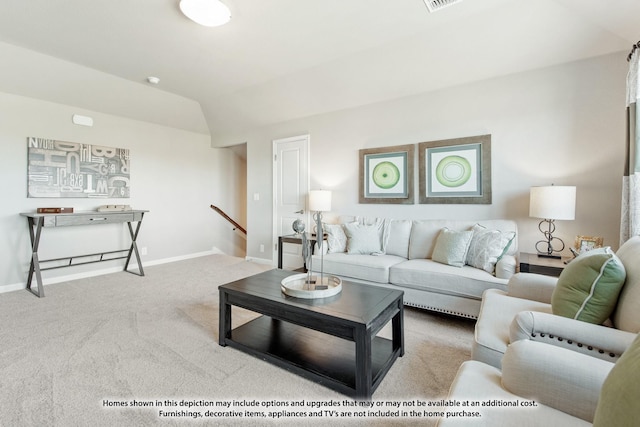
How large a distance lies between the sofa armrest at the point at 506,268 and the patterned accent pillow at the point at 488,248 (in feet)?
0.34

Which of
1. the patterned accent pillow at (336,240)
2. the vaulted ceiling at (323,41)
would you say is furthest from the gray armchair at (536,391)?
the vaulted ceiling at (323,41)

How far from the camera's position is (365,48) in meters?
3.01

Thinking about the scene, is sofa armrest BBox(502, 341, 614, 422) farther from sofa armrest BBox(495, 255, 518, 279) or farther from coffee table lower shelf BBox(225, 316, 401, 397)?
sofa armrest BBox(495, 255, 518, 279)

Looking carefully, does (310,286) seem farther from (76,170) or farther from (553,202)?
(76,170)

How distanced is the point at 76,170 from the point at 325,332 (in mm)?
4251

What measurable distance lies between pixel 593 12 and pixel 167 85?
459 centimetres

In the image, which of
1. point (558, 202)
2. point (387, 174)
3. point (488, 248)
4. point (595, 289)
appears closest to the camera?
point (595, 289)

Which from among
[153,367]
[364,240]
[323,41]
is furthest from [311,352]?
[323,41]

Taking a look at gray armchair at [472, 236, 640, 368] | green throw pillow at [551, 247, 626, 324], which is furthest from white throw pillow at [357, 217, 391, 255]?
green throw pillow at [551, 247, 626, 324]

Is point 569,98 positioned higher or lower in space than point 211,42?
lower

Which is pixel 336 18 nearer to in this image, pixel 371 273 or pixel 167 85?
pixel 371 273

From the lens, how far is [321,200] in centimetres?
388

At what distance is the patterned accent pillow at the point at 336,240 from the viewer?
3.42m

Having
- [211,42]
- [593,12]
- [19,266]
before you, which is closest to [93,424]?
[211,42]
